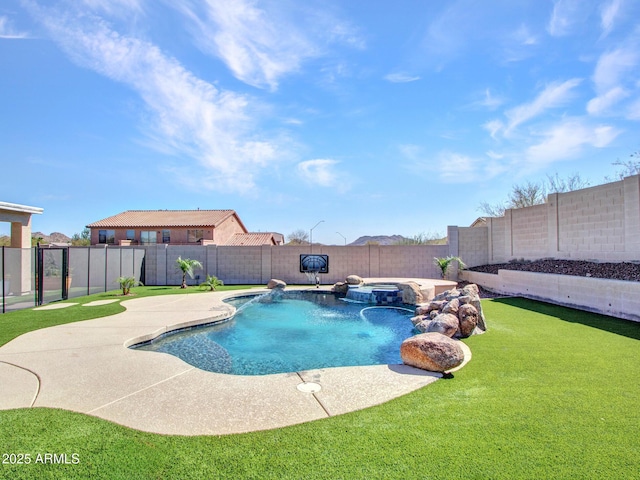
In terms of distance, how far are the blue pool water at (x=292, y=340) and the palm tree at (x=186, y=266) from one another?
505 centimetres

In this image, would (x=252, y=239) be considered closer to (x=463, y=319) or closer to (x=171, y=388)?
(x=463, y=319)

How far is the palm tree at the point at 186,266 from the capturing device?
47.6ft

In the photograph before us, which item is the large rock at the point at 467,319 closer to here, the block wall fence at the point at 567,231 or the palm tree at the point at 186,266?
the block wall fence at the point at 567,231

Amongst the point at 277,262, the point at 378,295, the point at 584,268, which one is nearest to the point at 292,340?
the point at 378,295

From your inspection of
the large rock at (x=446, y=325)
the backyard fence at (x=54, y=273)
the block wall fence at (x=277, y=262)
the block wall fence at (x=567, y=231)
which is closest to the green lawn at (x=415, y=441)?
the large rock at (x=446, y=325)

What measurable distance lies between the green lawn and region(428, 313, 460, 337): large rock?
218 centimetres

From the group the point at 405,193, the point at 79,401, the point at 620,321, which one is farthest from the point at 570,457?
the point at 405,193

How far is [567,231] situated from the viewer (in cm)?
1113

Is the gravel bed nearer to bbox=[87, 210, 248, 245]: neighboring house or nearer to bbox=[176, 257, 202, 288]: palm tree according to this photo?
bbox=[176, 257, 202, 288]: palm tree

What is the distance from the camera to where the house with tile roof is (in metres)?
29.1

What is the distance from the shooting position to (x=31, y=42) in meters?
7.75

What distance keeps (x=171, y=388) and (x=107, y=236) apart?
1247 inches

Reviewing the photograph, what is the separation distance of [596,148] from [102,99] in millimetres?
18163

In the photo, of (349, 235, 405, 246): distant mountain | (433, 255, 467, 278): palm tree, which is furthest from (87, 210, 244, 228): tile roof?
(433, 255, 467, 278): palm tree
